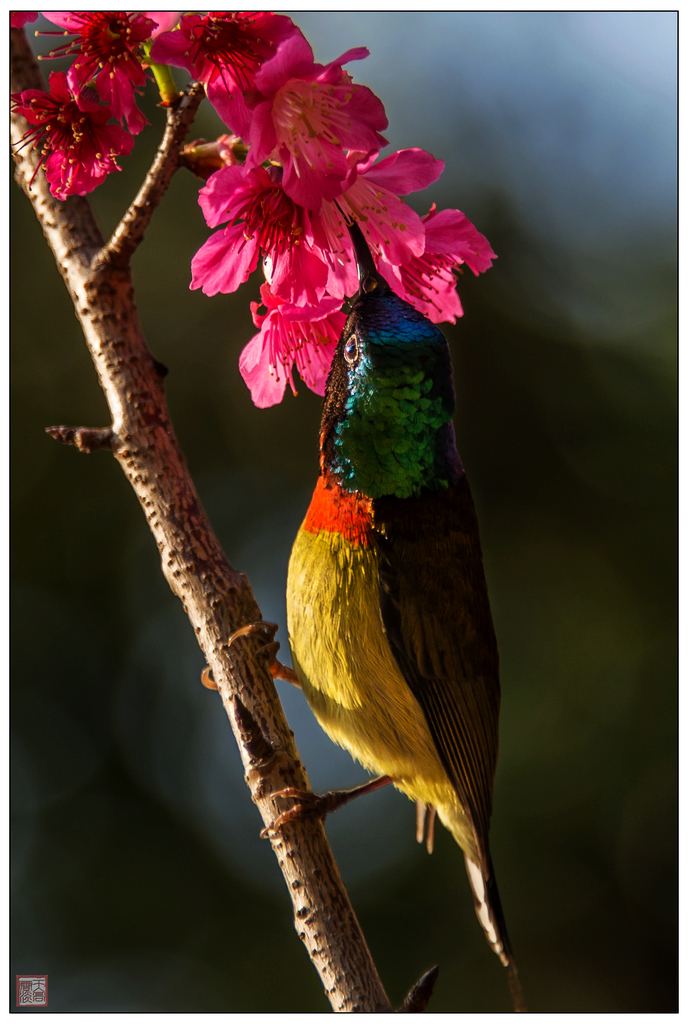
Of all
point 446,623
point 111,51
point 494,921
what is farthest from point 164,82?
point 494,921

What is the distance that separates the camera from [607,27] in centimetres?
142

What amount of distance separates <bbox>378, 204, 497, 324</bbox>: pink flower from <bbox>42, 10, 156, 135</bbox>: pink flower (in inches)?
15.4

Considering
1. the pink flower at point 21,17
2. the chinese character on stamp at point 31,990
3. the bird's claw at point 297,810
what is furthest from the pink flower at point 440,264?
the chinese character on stamp at point 31,990

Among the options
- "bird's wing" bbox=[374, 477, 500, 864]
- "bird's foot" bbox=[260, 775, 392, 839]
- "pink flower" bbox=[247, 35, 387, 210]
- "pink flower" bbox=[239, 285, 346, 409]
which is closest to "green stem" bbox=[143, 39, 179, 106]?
"pink flower" bbox=[247, 35, 387, 210]

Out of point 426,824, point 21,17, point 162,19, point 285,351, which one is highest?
point 21,17

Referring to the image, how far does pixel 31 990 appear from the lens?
132cm

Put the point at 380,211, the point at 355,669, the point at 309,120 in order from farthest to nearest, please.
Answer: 1. the point at 355,669
2. the point at 380,211
3. the point at 309,120

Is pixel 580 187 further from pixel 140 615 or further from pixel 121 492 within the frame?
pixel 140 615

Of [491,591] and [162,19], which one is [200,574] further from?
[491,591]

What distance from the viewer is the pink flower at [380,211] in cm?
98

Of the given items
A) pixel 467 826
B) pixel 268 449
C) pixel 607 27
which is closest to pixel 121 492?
pixel 268 449

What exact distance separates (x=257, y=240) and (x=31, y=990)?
1.26 meters

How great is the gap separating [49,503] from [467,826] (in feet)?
3.47

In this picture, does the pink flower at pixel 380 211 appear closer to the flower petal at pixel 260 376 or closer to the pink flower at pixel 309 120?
the pink flower at pixel 309 120
